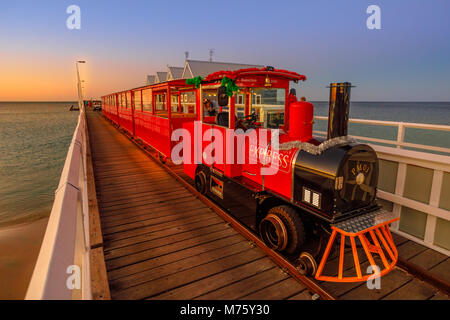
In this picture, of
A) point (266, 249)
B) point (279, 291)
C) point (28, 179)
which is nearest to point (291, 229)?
point (266, 249)

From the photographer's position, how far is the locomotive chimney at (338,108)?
3.09 meters

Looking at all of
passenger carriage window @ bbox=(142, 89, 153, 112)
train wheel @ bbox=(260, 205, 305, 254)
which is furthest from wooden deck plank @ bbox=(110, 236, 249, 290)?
passenger carriage window @ bbox=(142, 89, 153, 112)

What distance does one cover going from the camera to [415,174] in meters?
4.02

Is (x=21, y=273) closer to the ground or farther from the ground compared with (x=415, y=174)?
closer to the ground

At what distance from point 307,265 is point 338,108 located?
1.94 metres

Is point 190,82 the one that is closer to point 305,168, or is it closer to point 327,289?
point 305,168

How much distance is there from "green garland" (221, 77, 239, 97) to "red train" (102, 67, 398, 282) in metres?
0.02

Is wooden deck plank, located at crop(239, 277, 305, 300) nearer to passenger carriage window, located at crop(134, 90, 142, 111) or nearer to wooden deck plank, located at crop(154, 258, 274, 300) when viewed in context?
wooden deck plank, located at crop(154, 258, 274, 300)

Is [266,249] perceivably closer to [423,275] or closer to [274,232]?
[274,232]

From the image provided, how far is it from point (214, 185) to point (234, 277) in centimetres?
233

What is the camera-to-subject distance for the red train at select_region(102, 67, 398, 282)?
308 centimetres

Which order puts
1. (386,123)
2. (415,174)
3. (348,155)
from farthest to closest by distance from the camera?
(386,123) < (415,174) < (348,155)

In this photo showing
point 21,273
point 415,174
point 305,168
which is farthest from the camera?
point 21,273
